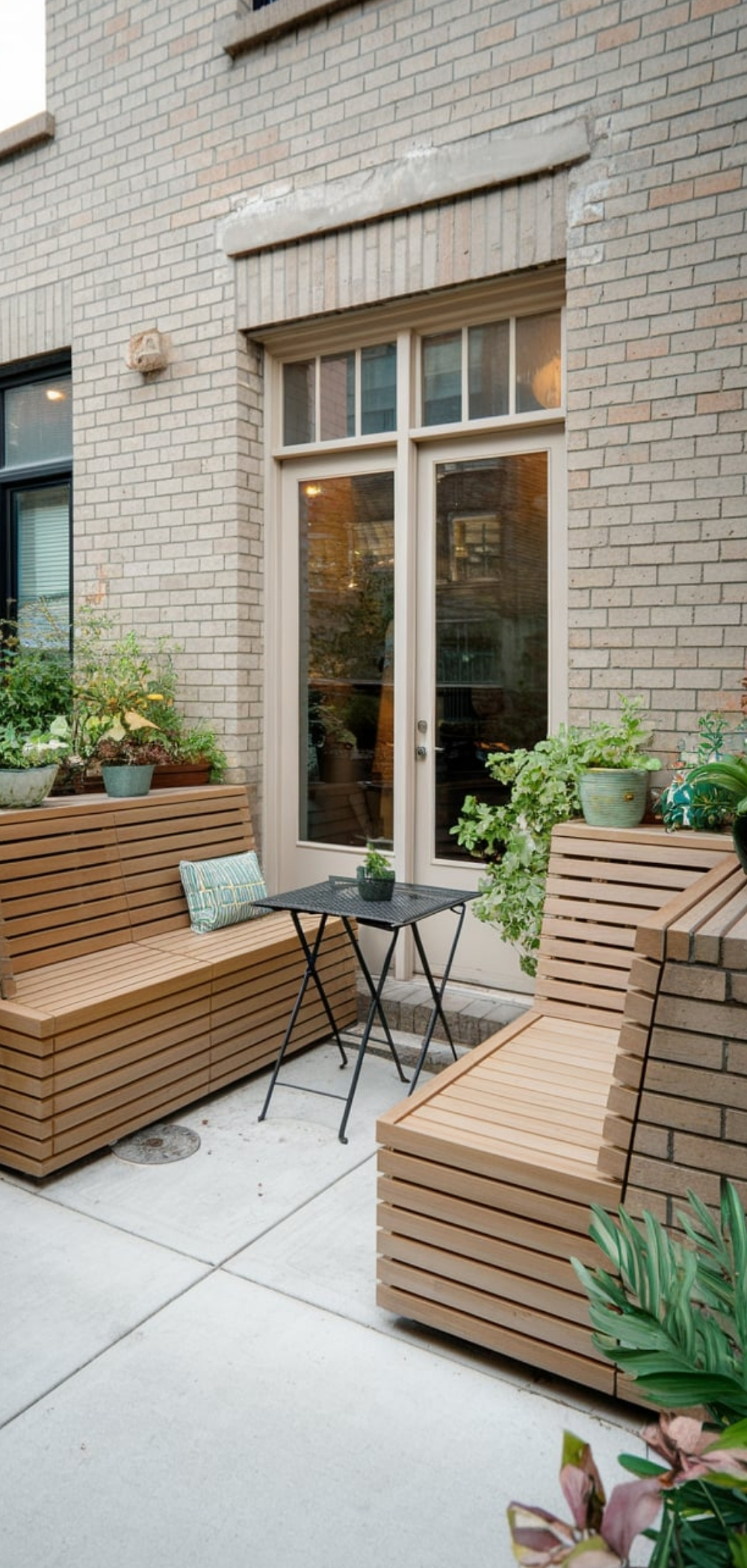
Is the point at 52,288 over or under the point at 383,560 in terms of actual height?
over

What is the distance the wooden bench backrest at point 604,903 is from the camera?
3.24 m

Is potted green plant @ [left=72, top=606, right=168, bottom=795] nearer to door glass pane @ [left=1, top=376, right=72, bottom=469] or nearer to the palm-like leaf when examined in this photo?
door glass pane @ [left=1, top=376, right=72, bottom=469]

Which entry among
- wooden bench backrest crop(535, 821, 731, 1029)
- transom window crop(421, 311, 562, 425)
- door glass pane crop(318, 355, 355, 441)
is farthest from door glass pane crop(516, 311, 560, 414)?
wooden bench backrest crop(535, 821, 731, 1029)

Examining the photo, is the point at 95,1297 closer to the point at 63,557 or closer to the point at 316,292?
the point at 316,292

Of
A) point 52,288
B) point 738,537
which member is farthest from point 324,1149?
point 52,288

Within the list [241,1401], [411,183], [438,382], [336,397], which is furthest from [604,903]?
[411,183]

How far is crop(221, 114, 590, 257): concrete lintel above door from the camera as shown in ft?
12.5

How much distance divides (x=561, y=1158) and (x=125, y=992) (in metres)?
1.65

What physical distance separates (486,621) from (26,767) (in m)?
1.97

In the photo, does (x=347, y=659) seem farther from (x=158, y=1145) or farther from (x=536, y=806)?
(x=158, y=1145)

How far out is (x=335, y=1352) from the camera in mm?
2297

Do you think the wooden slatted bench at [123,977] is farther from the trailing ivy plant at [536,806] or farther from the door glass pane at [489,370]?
the door glass pane at [489,370]

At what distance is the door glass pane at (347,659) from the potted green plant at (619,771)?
1.23m

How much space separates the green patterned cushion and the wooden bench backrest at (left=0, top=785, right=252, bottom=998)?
8 centimetres
